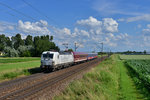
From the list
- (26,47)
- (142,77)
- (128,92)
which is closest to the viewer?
(128,92)

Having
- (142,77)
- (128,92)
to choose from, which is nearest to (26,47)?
(142,77)

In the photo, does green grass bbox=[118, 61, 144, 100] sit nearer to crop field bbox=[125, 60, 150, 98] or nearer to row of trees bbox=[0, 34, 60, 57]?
crop field bbox=[125, 60, 150, 98]

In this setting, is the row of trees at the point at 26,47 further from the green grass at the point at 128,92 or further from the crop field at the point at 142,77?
the green grass at the point at 128,92

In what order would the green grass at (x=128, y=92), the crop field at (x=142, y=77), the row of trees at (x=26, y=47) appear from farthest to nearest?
the row of trees at (x=26, y=47)
the crop field at (x=142, y=77)
the green grass at (x=128, y=92)

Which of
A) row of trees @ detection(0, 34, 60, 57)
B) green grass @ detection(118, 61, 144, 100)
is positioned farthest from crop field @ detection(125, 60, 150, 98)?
row of trees @ detection(0, 34, 60, 57)

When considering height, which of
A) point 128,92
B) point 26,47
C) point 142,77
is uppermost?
point 26,47

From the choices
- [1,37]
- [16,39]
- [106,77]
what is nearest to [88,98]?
[106,77]

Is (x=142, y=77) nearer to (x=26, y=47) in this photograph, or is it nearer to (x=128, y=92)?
(x=128, y=92)

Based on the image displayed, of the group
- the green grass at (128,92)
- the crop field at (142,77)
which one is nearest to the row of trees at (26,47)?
the crop field at (142,77)

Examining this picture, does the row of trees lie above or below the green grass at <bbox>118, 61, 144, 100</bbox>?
above

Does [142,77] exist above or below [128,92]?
above

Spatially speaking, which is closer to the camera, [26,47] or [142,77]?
Answer: [142,77]

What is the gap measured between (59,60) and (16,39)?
277 ft

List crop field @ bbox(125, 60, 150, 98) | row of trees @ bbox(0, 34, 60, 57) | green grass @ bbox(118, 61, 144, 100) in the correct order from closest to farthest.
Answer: green grass @ bbox(118, 61, 144, 100), crop field @ bbox(125, 60, 150, 98), row of trees @ bbox(0, 34, 60, 57)
